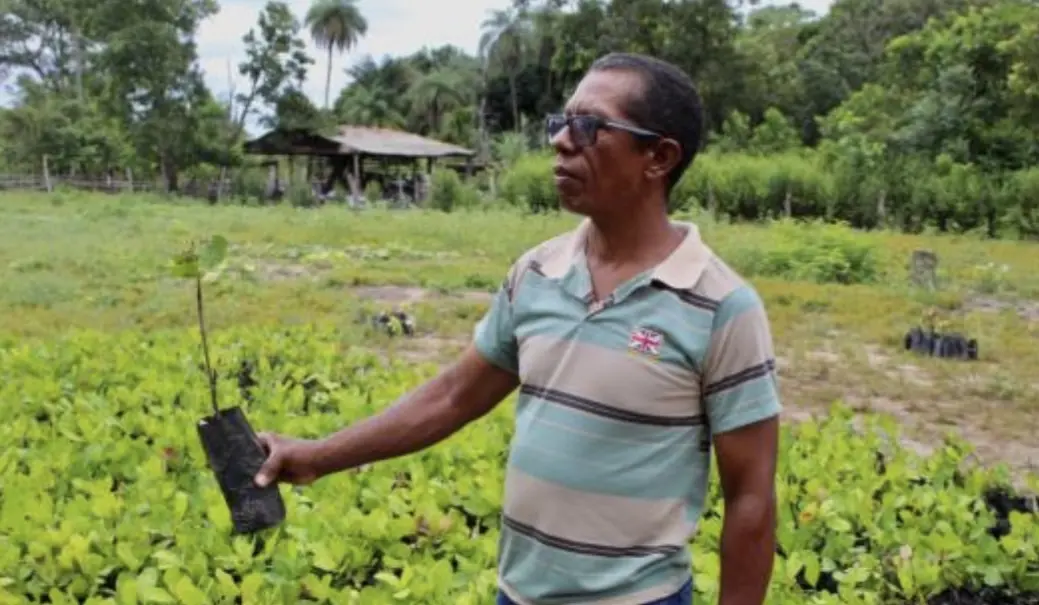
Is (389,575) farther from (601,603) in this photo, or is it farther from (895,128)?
(895,128)

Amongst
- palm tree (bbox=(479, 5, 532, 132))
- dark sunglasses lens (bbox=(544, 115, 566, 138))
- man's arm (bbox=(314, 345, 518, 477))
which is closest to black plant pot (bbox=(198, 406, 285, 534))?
man's arm (bbox=(314, 345, 518, 477))

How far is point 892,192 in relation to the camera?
25.0 m

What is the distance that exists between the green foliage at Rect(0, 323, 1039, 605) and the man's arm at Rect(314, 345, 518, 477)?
0.33 metres

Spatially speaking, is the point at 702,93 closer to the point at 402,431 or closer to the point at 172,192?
the point at 172,192

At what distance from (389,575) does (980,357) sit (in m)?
8.68

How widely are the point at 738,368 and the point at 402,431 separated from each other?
0.63m

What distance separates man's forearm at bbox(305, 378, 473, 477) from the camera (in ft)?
6.31

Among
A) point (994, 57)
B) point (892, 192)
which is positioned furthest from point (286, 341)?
point (994, 57)

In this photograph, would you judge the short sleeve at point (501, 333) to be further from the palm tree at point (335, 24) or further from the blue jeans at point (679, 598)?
the palm tree at point (335, 24)

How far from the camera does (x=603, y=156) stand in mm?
1629

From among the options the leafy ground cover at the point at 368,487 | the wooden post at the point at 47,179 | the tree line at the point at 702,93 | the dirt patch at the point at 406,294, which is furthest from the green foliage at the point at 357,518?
the wooden post at the point at 47,179

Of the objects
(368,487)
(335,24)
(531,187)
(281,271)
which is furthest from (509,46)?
(368,487)

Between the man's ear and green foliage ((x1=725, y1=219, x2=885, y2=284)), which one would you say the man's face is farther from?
green foliage ((x1=725, y1=219, x2=885, y2=284))

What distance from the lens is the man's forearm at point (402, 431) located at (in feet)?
6.31
